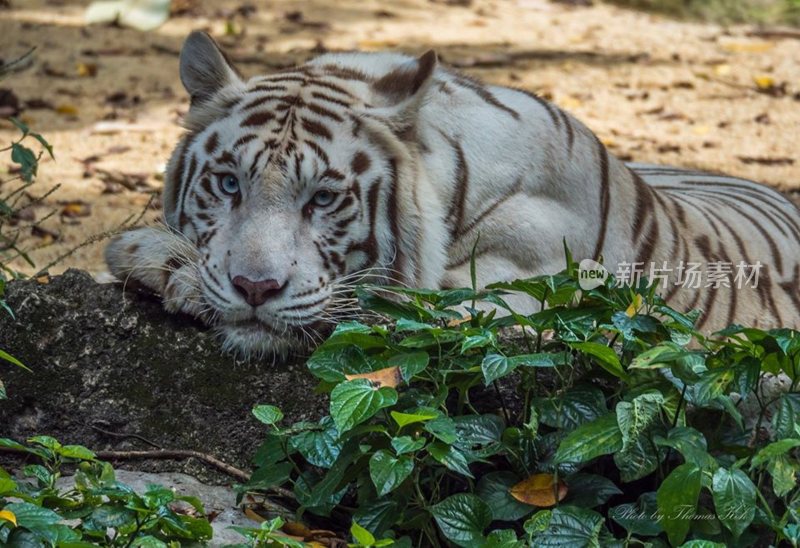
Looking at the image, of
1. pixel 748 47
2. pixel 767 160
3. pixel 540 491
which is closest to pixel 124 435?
pixel 540 491

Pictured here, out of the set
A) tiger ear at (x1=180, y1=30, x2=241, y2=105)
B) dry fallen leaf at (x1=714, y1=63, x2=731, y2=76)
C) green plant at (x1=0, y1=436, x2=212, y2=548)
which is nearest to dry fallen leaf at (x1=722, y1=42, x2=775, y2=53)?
dry fallen leaf at (x1=714, y1=63, x2=731, y2=76)

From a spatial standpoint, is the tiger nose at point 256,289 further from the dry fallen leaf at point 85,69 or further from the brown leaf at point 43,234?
the dry fallen leaf at point 85,69

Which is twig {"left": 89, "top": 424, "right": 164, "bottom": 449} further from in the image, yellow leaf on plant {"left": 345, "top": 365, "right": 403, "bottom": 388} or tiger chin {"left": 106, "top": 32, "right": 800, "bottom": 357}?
yellow leaf on plant {"left": 345, "top": 365, "right": 403, "bottom": 388}

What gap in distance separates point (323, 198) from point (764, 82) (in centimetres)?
492

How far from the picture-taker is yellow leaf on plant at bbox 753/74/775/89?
728cm

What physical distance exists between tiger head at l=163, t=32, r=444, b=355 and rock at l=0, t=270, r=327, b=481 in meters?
0.10

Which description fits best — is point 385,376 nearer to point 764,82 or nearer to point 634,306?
point 634,306

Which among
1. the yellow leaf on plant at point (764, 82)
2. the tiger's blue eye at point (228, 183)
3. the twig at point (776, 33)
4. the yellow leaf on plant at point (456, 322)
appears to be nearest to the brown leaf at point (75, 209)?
the tiger's blue eye at point (228, 183)

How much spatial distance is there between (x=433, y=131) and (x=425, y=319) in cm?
88

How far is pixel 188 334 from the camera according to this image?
2.98 metres

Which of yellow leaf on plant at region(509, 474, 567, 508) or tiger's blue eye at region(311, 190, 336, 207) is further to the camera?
tiger's blue eye at region(311, 190, 336, 207)

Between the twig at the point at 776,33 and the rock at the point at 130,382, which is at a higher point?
the rock at the point at 130,382

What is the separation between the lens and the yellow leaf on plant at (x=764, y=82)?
728 centimetres

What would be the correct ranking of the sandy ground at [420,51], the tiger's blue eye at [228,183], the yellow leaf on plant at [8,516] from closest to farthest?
the yellow leaf on plant at [8,516]
the tiger's blue eye at [228,183]
the sandy ground at [420,51]
